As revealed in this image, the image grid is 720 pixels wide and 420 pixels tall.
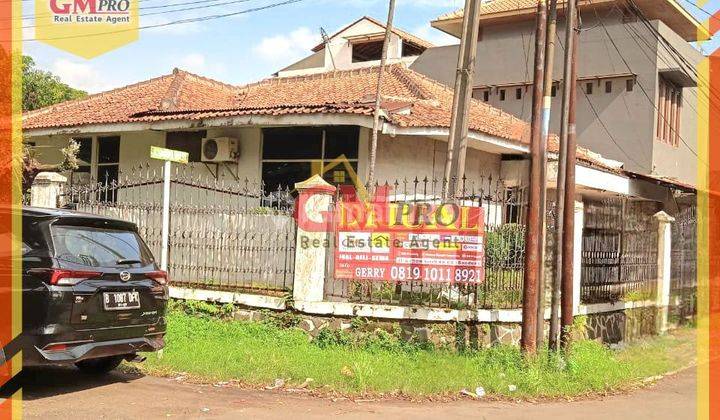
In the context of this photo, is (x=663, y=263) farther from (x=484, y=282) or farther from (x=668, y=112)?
(x=668, y=112)

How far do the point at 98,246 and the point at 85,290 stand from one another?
560mm

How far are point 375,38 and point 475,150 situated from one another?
19.5 metres

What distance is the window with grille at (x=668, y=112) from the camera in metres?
20.3

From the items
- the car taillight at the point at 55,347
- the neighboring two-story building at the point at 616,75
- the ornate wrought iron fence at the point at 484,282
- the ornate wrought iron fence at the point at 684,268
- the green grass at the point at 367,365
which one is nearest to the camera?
the car taillight at the point at 55,347

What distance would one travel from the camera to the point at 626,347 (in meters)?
11.1

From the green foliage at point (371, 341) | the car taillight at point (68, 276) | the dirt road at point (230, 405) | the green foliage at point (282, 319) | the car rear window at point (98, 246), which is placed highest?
the car rear window at point (98, 246)

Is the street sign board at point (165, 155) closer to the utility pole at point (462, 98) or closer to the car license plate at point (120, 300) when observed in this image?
the car license plate at point (120, 300)

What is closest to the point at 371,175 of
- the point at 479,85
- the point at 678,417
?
the point at 678,417

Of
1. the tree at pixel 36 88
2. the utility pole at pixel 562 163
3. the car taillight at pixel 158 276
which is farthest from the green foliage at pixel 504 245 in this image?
the tree at pixel 36 88

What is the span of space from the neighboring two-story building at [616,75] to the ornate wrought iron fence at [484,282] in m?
11.7

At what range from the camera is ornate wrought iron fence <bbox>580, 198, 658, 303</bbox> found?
1062 cm

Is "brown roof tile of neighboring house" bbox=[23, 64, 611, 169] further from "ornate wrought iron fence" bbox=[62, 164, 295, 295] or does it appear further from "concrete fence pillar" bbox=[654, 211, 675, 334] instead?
"ornate wrought iron fence" bbox=[62, 164, 295, 295]

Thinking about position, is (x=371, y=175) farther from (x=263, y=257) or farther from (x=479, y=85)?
(x=479, y=85)

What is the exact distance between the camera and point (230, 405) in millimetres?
6129
